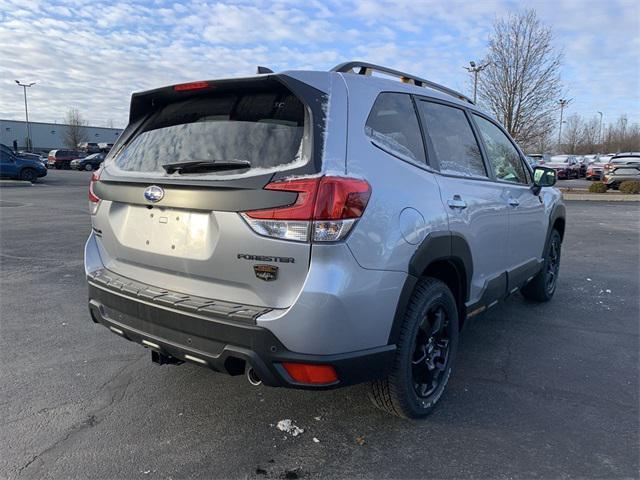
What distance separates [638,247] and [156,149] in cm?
923

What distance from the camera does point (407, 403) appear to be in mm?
2822

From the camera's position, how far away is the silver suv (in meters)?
2.29

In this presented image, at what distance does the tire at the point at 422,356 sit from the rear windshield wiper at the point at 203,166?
3.92 ft

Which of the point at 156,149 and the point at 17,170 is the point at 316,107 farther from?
the point at 17,170

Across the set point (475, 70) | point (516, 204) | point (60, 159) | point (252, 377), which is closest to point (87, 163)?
point (60, 159)

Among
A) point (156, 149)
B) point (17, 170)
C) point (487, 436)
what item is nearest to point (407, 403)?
point (487, 436)

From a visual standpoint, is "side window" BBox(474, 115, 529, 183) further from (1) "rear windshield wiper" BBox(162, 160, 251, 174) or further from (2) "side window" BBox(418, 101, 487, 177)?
(1) "rear windshield wiper" BBox(162, 160, 251, 174)

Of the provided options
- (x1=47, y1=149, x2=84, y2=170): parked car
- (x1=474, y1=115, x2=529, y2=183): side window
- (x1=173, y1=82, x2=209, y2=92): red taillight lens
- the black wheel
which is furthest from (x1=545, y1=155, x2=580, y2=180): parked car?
(x1=47, y1=149, x2=84, y2=170): parked car

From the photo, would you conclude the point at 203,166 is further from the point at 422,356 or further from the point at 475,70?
the point at 475,70

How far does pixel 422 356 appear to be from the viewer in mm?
2996

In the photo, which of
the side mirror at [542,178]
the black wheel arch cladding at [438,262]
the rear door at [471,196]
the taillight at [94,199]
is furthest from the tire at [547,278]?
the taillight at [94,199]

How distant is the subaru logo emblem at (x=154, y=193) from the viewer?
2629mm

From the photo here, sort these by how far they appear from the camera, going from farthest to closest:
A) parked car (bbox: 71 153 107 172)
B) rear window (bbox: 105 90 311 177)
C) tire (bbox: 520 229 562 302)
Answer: parked car (bbox: 71 153 107 172) → tire (bbox: 520 229 562 302) → rear window (bbox: 105 90 311 177)

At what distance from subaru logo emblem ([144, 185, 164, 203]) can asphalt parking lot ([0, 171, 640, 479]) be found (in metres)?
1.34
